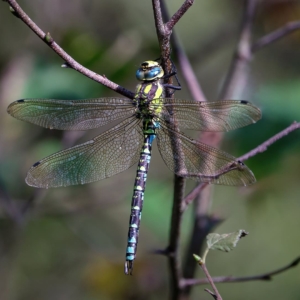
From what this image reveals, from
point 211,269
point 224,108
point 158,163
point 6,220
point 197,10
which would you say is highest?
point 197,10

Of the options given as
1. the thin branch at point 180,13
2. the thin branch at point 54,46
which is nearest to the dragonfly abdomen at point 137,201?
the thin branch at point 54,46

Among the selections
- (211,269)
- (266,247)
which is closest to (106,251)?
(211,269)

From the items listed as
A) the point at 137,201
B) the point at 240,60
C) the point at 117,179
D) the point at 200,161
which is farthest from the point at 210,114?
the point at 117,179

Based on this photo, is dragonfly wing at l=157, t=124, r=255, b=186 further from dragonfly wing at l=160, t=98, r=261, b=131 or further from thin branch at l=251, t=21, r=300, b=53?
thin branch at l=251, t=21, r=300, b=53

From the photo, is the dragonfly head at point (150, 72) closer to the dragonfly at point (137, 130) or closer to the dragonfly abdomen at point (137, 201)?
the dragonfly at point (137, 130)

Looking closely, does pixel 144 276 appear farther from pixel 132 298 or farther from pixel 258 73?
pixel 258 73

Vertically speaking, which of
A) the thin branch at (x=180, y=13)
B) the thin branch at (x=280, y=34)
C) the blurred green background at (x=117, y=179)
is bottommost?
the blurred green background at (x=117, y=179)
